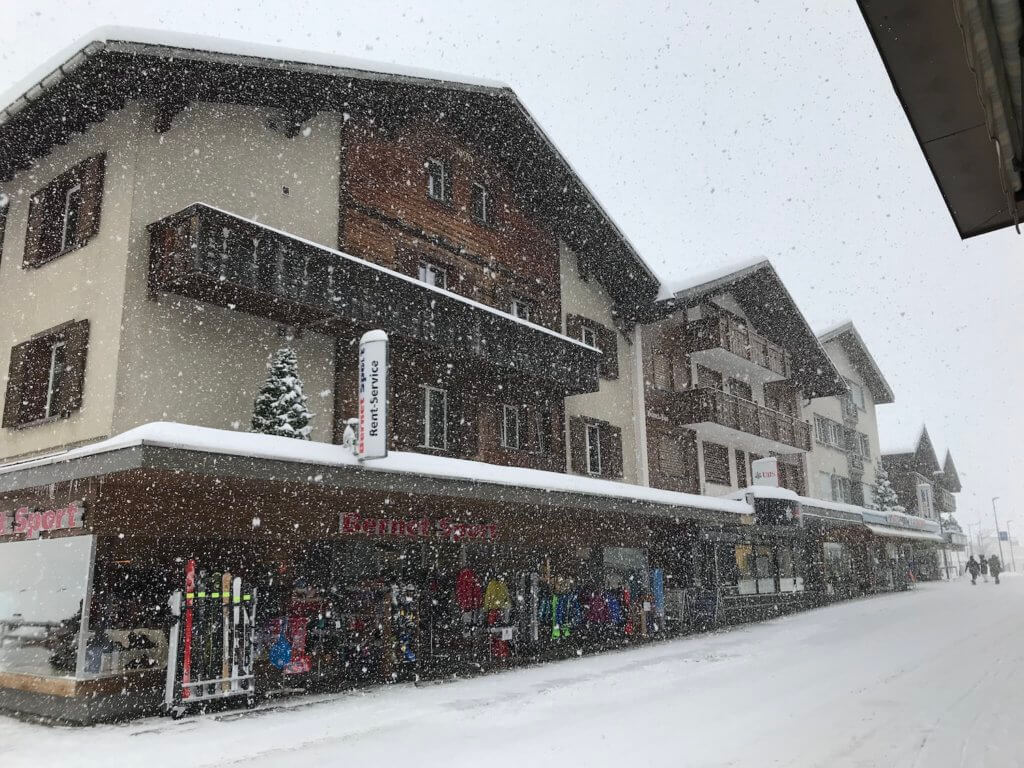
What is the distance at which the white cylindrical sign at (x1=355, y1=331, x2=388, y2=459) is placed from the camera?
10617mm

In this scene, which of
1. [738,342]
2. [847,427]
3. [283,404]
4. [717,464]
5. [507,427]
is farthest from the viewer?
[847,427]

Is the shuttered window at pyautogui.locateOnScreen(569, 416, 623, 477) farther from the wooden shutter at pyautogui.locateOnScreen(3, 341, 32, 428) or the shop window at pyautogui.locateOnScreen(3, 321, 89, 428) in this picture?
the wooden shutter at pyautogui.locateOnScreen(3, 341, 32, 428)

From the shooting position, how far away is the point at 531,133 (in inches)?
694

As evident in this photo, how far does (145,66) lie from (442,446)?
8331 mm

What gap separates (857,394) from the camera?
4275 cm

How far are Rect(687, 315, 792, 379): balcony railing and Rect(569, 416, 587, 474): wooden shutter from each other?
6889 mm

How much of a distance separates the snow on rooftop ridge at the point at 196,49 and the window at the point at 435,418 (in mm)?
6122

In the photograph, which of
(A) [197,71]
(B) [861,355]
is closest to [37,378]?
(A) [197,71]

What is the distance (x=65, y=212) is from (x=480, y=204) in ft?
28.1

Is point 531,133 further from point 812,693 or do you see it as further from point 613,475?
point 812,693

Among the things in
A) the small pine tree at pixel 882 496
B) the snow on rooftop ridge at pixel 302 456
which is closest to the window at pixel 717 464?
the snow on rooftop ridge at pixel 302 456

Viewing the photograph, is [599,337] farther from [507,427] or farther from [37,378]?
[37,378]

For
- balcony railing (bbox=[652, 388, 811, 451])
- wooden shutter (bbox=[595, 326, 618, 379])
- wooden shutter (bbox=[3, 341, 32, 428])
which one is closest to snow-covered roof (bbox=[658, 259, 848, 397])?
wooden shutter (bbox=[595, 326, 618, 379])

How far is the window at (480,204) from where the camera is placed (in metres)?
17.7
